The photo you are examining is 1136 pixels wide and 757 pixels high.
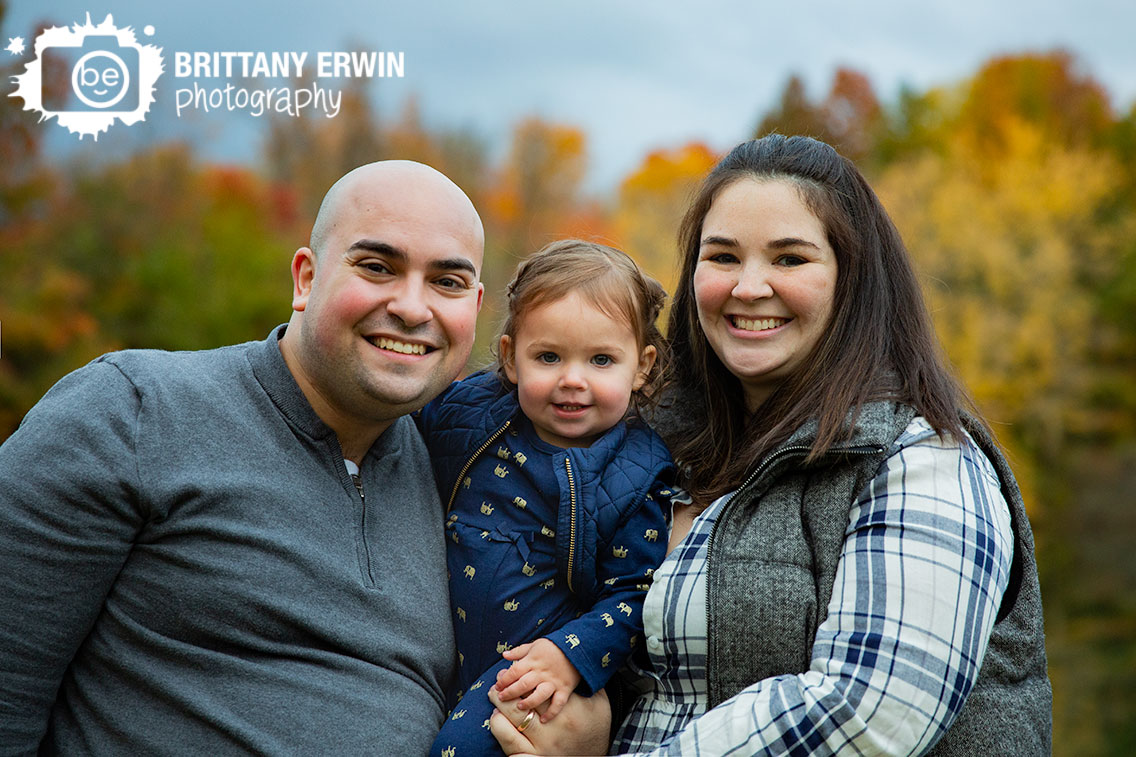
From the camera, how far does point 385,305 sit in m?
3.04

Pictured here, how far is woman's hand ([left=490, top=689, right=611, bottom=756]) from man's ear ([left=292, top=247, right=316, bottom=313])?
49.9 inches

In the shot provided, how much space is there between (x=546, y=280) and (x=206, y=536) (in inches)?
49.4

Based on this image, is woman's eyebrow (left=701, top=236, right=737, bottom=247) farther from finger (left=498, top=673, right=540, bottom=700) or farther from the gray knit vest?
finger (left=498, top=673, right=540, bottom=700)

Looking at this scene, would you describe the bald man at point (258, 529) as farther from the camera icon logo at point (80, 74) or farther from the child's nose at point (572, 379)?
the camera icon logo at point (80, 74)

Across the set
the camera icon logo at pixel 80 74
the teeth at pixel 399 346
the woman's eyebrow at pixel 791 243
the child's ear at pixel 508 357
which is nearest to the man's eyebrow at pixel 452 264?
the teeth at pixel 399 346

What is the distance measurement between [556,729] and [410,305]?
124cm

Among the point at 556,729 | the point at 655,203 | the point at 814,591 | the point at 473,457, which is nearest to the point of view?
the point at 814,591

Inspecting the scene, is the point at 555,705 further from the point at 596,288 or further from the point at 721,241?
the point at 721,241

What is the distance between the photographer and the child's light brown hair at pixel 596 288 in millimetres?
3303

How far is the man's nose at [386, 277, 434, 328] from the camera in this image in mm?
3021

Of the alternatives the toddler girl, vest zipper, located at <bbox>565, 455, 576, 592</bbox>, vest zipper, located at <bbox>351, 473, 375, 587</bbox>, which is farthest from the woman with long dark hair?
vest zipper, located at <bbox>351, 473, 375, 587</bbox>

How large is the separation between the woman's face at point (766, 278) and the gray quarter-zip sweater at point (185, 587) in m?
1.25

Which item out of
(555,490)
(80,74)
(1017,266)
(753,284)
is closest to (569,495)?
(555,490)

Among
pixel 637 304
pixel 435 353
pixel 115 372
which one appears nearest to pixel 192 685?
pixel 115 372
